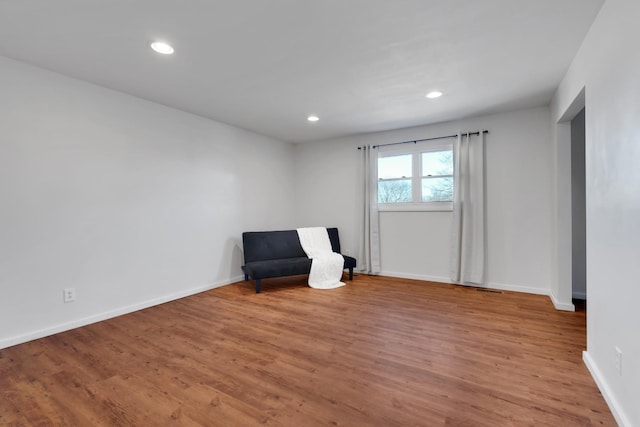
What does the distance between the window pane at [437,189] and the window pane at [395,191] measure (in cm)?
24

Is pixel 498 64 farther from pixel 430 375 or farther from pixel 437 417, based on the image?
pixel 437 417

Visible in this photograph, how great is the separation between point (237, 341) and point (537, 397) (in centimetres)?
214

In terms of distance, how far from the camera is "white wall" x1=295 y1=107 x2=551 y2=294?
3.78 meters

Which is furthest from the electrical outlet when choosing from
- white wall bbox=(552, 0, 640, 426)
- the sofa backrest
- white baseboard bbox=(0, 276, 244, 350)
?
white wall bbox=(552, 0, 640, 426)

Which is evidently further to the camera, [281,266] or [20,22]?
[281,266]

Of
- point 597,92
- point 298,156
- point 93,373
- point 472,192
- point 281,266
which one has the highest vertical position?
point 298,156

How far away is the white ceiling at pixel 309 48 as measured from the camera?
6.17 feet

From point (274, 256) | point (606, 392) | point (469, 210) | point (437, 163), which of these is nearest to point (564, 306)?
point (469, 210)

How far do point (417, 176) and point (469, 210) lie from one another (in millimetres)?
929

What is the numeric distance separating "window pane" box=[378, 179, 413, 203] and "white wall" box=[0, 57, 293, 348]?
7.83 feet

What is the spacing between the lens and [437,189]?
4477mm

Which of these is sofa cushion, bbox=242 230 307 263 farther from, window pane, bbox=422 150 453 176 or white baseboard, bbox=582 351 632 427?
white baseboard, bbox=582 351 632 427

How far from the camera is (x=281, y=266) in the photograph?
4.17 metres

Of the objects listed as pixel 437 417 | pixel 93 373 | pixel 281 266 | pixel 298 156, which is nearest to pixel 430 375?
pixel 437 417
